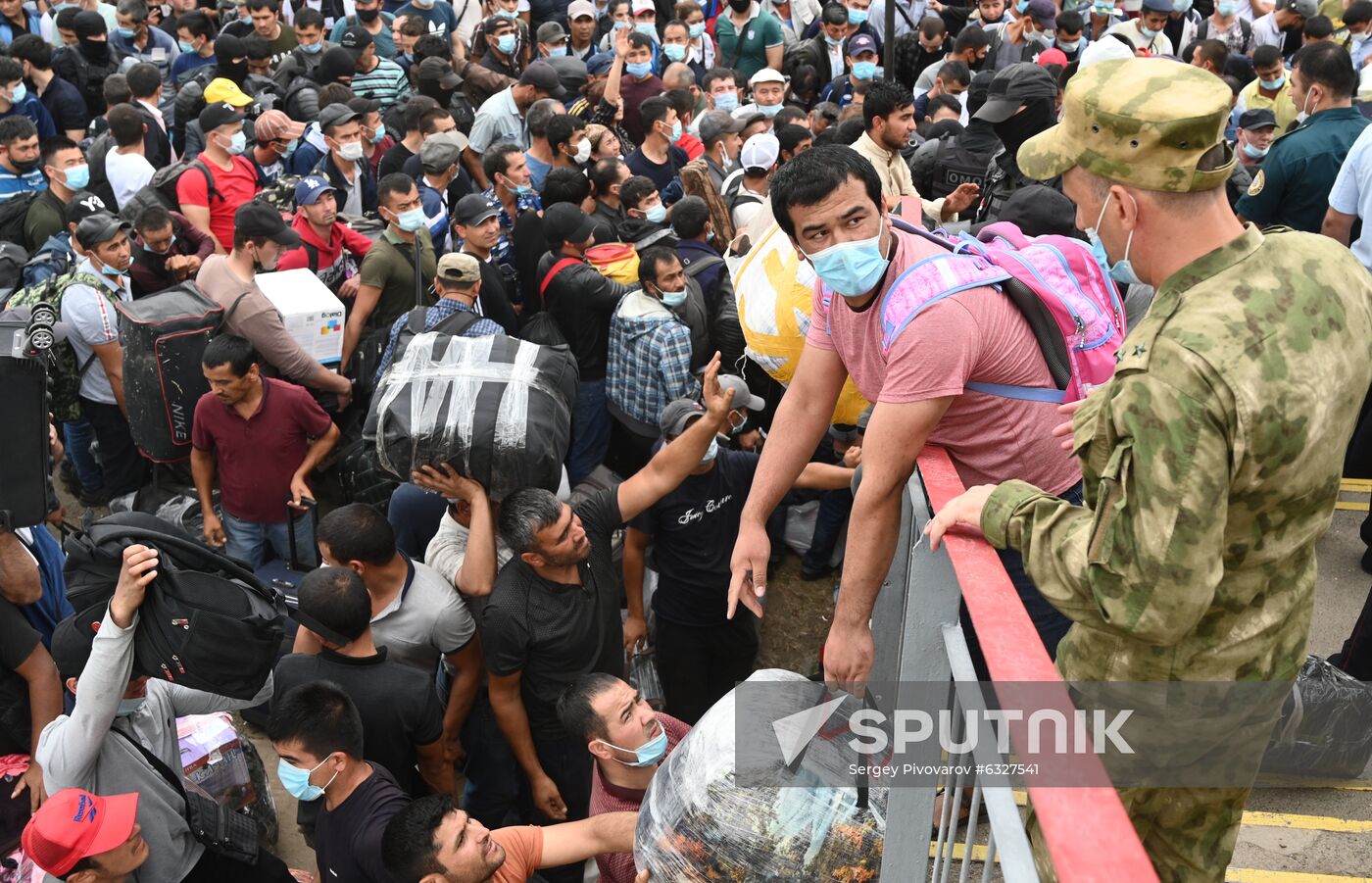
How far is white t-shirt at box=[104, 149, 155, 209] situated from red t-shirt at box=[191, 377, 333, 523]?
3.14m

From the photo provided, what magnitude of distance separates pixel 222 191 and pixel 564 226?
2764 millimetres

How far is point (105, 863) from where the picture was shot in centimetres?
376

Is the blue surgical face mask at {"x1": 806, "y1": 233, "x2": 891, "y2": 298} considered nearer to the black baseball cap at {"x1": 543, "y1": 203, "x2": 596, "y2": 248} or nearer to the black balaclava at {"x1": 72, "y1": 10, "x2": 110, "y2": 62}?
the black baseball cap at {"x1": 543, "y1": 203, "x2": 596, "y2": 248}

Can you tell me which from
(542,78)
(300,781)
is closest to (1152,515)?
(300,781)

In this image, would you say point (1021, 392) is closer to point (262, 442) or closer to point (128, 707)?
point (128, 707)

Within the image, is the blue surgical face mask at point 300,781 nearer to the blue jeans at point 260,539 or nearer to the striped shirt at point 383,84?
the blue jeans at point 260,539

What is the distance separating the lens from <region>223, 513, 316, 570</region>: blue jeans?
6.04 metres

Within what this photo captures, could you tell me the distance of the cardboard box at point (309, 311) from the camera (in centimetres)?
624

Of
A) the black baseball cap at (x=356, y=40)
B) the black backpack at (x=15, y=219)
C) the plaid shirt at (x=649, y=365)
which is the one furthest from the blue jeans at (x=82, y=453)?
the black baseball cap at (x=356, y=40)

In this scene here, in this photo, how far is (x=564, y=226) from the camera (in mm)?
6379

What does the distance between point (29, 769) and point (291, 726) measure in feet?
3.99

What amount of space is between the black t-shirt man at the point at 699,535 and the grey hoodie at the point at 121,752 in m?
1.71

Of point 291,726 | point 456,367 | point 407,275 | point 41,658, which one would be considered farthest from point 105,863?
point 407,275

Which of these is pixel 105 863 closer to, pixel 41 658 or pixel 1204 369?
pixel 41 658
